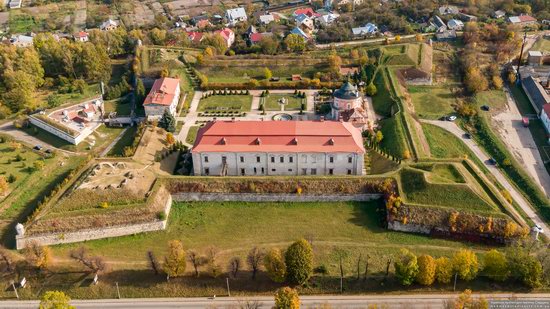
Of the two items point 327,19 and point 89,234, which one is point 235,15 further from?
point 89,234

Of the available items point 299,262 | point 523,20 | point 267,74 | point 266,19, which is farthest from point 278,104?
point 523,20

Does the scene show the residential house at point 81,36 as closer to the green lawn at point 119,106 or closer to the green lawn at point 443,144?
the green lawn at point 119,106

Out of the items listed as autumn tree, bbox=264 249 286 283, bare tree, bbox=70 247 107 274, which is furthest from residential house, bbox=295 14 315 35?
bare tree, bbox=70 247 107 274

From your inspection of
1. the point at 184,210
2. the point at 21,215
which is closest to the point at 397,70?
the point at 184,210

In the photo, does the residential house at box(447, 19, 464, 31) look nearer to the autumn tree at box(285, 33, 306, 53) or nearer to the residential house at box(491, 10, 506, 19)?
the residential house at box(491, 10, 506, 19)

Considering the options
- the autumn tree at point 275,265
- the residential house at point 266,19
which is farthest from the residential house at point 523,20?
the autumn tree at point 275,265

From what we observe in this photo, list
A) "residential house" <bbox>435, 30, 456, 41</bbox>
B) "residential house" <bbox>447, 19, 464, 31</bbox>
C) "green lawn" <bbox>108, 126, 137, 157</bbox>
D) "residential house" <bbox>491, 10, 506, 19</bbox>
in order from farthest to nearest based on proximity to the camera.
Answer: "residential house" <bbox>491, 10, 506, 19</bbox> < "residential house" <bbox>447, 19, 464, 31</bbox> < "residential house" <bbox>435, 30, 456, 41</bbox> < "green lawn" <bbox>108, 126, 137, 157</bbox>
